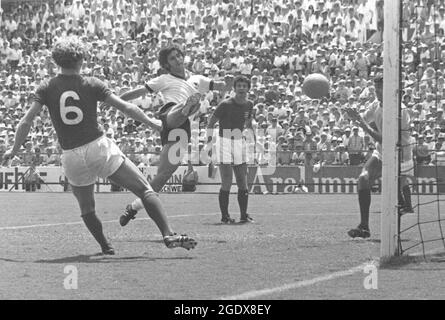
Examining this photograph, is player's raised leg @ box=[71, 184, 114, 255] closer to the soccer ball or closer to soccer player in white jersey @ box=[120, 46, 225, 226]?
soccer player in white jersey @ box=[120, 46, 225, 226]

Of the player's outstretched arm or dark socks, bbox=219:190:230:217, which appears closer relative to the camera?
the player's outstretched arm

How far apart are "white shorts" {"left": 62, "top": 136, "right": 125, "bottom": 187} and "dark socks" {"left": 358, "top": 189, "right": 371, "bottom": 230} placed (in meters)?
3.33

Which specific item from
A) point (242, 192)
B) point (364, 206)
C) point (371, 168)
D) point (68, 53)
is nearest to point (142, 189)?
point (68, 53)

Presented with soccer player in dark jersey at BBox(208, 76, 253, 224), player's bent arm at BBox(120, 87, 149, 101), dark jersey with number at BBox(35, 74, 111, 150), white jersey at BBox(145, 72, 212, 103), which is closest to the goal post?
dark jersey with number at BBox(35, 74, 111, 150)

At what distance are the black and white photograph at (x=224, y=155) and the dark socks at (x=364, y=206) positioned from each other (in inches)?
0.7

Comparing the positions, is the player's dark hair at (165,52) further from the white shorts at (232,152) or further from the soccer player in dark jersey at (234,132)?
the white shorts at (232,152)

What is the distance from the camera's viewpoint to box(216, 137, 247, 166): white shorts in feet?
50.3

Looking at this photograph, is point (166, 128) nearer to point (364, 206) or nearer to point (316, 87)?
point (364, 206)

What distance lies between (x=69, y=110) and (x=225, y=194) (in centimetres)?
566

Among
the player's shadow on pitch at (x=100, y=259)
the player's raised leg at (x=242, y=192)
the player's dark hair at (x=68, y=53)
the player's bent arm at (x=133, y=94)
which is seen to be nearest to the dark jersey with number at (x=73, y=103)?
the player's dark hair at (x=68, y=53)

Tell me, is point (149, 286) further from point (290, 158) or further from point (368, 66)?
point (368, 66)

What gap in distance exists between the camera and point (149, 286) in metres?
7.63

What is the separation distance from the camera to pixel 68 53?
375 inches

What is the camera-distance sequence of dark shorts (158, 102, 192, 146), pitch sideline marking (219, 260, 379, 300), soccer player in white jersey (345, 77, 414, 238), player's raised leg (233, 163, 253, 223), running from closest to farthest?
pitch sideline marking (219, 260, 379, 300), soccer player in white jersey (345, 77, 414, 238), dark shorts (158, 102, 192, 146), player's raised leg (233, 163, 253, 223)
